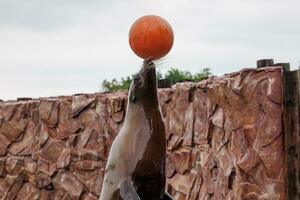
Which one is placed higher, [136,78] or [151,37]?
[151,37]

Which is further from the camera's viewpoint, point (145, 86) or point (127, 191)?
point (145, 86)

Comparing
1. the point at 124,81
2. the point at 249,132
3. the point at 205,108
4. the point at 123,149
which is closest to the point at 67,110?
the point at 205,108

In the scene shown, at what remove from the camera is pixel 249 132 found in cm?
785

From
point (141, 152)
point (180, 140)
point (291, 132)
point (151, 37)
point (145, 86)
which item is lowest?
point (180, 140)

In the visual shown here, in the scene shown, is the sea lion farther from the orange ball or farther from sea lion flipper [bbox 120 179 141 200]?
the orange ball

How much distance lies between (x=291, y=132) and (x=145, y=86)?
10.5ft

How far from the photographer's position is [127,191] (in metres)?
4.16

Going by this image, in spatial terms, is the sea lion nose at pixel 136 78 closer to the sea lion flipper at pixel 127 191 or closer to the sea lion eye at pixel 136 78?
the sea lion eye at pixel 136 78

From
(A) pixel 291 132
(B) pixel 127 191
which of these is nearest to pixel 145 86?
(B) pixel 127 191

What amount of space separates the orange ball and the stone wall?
325 centimetres

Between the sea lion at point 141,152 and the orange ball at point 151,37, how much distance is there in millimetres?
126

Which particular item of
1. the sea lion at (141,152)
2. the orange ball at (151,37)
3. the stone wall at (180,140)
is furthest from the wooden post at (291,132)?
the orange ball at (151,37)

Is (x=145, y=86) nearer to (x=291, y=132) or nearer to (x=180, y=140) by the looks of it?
(x=291, y=132)

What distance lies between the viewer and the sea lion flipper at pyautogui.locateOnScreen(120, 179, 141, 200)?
411 centimetres
